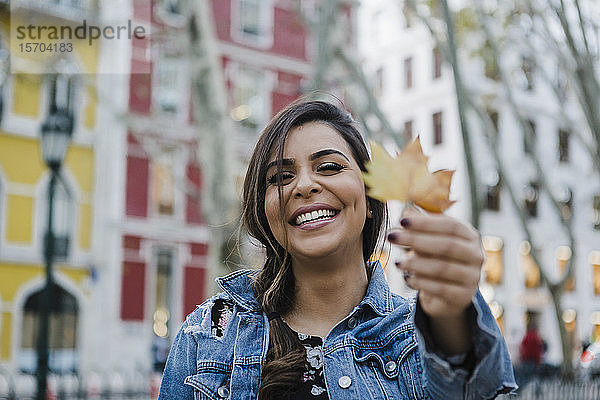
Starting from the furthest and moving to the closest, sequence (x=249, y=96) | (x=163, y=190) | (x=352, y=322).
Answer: (x=249, y=96) < (x=163, y=190) < (x=352, y=322)

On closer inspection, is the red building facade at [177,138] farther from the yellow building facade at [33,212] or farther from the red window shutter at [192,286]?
the yellow building facade at [33,212]

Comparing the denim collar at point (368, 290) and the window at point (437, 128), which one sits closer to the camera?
the denim collar at point (368, 290)

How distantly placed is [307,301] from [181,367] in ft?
1.20

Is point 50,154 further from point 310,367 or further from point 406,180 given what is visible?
point 406,180

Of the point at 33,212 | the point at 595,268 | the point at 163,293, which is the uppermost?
the point at 33,212

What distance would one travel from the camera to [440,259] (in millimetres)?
1222

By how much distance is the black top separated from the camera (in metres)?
1.83

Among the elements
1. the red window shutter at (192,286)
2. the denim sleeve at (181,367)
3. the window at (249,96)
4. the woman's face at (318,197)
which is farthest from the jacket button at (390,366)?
the window at (249,96)

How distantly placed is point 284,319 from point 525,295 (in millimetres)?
28901

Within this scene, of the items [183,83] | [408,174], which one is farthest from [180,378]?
[183,83]

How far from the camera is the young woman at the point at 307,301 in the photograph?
5.98 feet

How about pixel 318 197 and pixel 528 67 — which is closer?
pixel 318 197

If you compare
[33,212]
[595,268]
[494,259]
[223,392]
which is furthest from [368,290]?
[595,268]

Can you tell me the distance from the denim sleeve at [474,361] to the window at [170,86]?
19.7 metres
